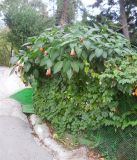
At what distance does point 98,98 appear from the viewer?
4711 millimetres

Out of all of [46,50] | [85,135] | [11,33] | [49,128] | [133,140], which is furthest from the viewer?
[11,33]

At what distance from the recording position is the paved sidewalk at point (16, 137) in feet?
15.8

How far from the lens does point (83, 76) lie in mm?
5148

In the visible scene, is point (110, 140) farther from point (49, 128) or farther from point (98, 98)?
point (49, 128)

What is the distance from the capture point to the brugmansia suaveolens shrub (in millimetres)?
4453

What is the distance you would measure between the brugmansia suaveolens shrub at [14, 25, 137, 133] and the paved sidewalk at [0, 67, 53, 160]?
1.48ft

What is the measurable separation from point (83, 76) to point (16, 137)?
1.50 metres

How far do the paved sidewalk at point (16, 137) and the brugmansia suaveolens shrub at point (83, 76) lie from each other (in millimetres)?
452

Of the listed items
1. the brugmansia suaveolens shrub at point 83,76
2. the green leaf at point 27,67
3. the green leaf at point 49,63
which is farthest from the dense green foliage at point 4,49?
the green leaf at point 49,63

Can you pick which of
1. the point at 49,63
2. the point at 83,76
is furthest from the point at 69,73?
the point at 49,63

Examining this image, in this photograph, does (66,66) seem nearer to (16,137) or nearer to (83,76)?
(83,76)

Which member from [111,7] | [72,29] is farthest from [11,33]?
[72,29]

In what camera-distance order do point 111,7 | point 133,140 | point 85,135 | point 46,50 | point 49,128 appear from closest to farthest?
point 133,140 < point 85,135 < point 46,50 < point 49,128 < point 111,7

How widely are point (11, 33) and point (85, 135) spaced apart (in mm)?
14046
